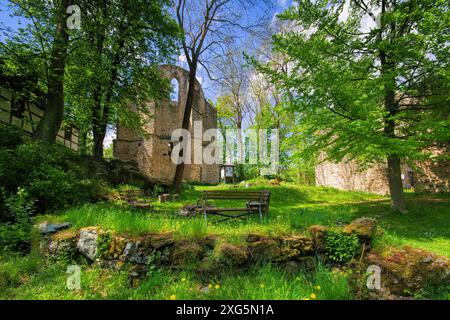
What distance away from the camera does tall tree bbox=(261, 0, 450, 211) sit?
671 centimetres

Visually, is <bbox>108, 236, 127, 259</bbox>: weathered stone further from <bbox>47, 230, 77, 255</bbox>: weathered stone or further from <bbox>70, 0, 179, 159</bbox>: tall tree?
<bbox>70, 0, 179, 159</bbox>: tall tree

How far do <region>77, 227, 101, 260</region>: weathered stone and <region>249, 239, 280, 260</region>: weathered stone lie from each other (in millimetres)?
2429

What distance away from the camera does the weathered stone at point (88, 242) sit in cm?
370

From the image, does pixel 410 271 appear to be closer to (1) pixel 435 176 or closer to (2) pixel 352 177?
(1) pixel 435 176

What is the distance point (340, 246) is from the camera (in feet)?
12.3

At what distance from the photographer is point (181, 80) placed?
2311 centimetres

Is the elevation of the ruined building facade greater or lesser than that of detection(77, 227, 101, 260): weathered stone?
greater

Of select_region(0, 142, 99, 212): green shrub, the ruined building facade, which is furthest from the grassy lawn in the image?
the ruined building facade

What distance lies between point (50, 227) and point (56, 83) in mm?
5898

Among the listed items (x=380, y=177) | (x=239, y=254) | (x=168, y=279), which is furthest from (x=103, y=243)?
(x=380, y=177)

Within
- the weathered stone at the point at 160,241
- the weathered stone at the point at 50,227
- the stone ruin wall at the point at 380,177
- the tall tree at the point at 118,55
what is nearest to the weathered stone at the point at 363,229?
the weathered stone at the point at 160,241
